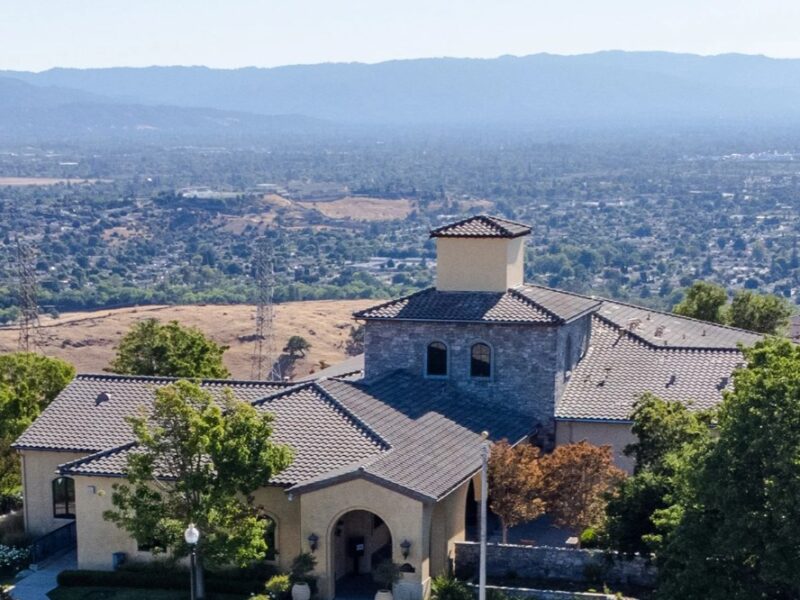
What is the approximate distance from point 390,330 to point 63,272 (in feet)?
422

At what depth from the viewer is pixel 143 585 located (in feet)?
95.5

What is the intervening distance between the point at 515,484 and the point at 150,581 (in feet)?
26.4

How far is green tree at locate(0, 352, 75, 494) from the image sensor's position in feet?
115

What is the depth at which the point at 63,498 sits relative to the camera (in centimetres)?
3312

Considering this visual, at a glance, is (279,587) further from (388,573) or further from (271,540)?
(388,573)

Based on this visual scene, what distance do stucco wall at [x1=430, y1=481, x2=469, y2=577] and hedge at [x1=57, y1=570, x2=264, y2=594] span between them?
368 cm

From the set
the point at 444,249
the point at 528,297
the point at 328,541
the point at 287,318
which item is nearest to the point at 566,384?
the point at 528,297

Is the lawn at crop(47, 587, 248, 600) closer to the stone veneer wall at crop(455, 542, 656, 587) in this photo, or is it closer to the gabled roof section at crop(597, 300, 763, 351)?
the stone veneer wall at crop(455, 542, 656, 587)

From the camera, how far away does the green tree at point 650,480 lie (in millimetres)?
27703

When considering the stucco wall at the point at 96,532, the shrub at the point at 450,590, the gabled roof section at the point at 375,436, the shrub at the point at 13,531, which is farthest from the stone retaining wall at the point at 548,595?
the shrub at the point at 13,531

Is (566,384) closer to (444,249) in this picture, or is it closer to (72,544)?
(444,249)

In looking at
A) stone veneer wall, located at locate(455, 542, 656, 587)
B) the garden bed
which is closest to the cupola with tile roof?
stone veneer wall, located at locate(455, 542, 656, 587)

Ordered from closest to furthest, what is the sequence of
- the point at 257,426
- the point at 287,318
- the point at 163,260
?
the point at 257,426 < the point at 287,318 < the point at 163,260

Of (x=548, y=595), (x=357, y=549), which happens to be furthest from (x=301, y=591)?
(x=548, y=595)
